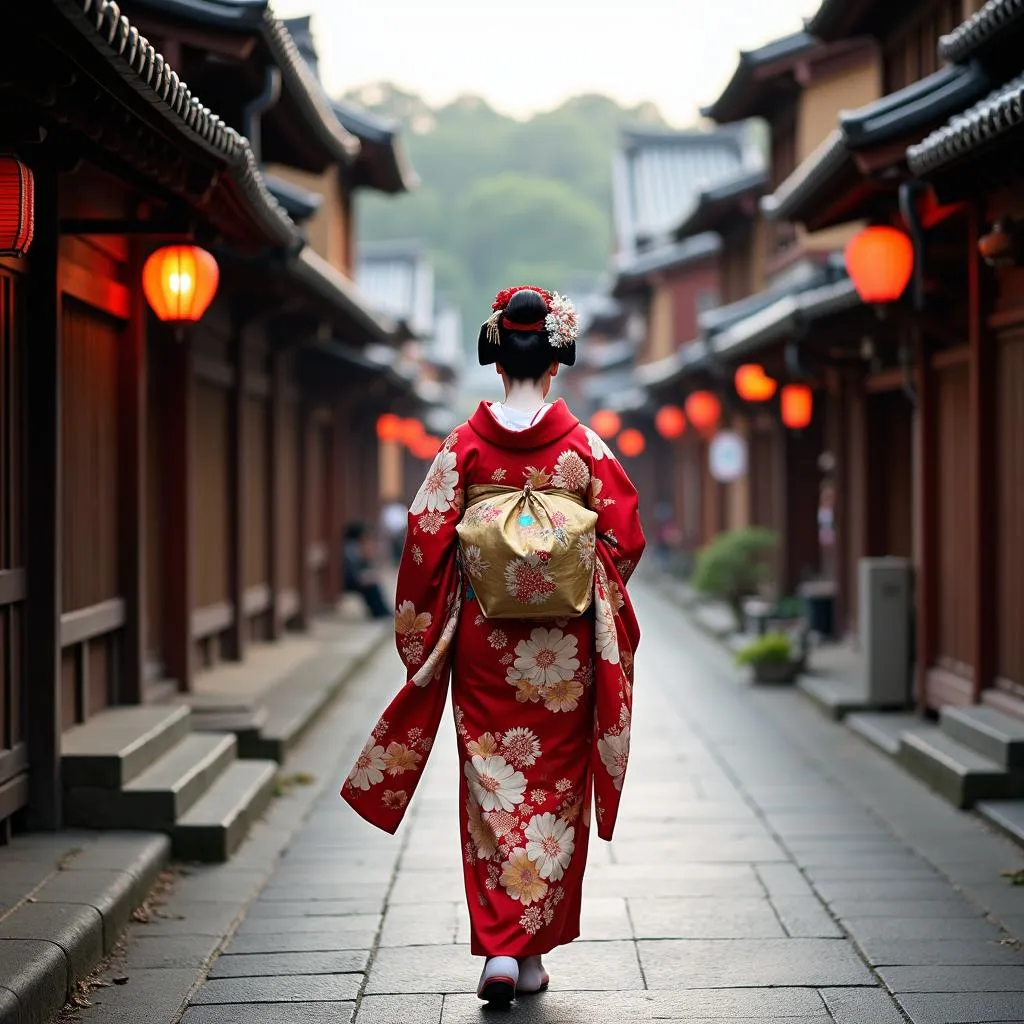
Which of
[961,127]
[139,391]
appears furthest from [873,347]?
[139,391]

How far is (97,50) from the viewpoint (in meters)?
5.41

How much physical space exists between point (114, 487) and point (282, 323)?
720 centimetres

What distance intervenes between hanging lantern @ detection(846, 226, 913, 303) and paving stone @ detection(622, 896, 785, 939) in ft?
16.6

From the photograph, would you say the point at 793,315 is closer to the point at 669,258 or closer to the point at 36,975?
the point at 36,975

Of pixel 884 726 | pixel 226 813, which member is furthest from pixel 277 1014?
pixel 884 726

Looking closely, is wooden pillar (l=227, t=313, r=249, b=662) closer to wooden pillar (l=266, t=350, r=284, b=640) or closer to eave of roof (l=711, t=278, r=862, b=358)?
wooden pillar (l=266, t=350, r=284, b=640)

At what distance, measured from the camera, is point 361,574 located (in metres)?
21.4

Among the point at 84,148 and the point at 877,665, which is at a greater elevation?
the point at 84,148

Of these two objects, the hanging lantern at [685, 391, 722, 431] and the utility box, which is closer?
the utility box

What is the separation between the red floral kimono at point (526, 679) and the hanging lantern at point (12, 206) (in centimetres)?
189

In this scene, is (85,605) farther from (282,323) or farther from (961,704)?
(282,323)

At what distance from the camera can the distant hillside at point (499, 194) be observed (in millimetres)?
89375

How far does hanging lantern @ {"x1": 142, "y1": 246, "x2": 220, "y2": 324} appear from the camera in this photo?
30.2 ft

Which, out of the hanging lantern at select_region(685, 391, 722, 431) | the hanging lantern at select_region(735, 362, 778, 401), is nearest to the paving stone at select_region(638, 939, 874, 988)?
the hanging lantern at select_region(735, 362, 778, 401)
